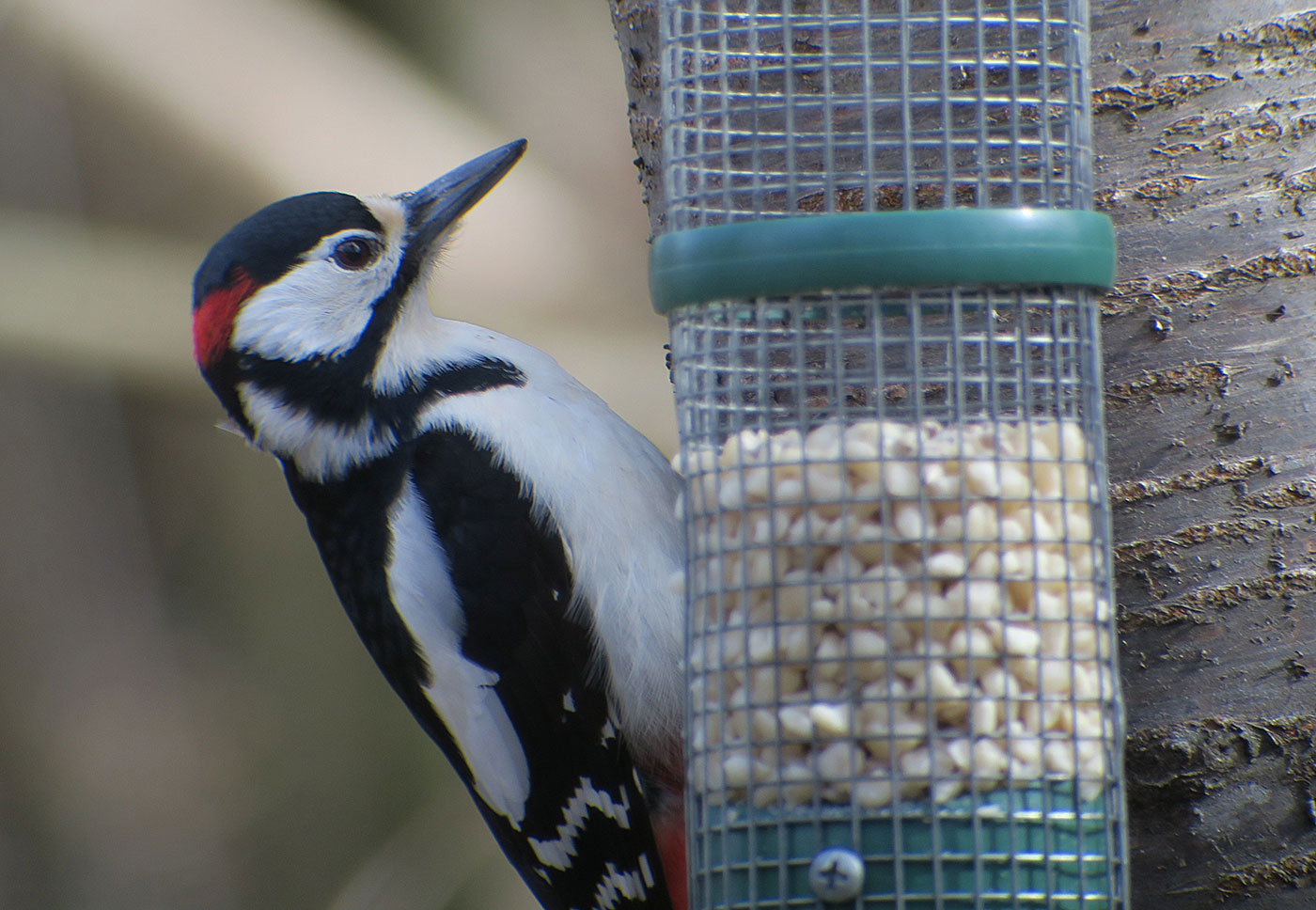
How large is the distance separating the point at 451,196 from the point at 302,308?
0.30 metres

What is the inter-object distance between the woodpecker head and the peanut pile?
90 cm

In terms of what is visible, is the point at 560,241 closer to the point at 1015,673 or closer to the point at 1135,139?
the point at 1135,139

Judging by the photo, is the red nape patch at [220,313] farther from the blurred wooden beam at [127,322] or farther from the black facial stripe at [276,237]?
the blurred wooden beam at [127,322]

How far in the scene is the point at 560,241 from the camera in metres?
4.28

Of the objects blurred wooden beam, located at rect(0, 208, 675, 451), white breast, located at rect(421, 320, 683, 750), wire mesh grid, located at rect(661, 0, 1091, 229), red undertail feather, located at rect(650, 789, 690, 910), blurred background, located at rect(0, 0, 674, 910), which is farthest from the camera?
blurred background, located at rect(0, 0, 674, 910)

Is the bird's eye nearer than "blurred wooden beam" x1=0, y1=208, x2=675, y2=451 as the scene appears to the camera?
Yes

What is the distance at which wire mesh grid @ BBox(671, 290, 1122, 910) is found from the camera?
1366 millimetres

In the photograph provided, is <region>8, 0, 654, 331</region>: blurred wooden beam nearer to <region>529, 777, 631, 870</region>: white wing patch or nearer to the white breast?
the white breast

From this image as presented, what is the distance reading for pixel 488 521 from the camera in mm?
2131

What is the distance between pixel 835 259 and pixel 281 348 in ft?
3.55

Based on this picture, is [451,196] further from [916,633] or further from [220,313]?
[916,633]

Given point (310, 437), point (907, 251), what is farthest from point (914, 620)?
point (310, 437)

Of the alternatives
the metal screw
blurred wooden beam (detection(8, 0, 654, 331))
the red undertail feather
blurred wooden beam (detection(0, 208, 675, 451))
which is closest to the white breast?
the red undertail feather

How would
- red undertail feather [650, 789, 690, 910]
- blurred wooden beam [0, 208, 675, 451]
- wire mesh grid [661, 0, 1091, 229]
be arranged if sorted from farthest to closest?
blurred wooden beam [0, 208, 675, 451] → red undertail feather [650, 789, 690, 910] → wire mesh grid [661, 0, 1091, 229]
